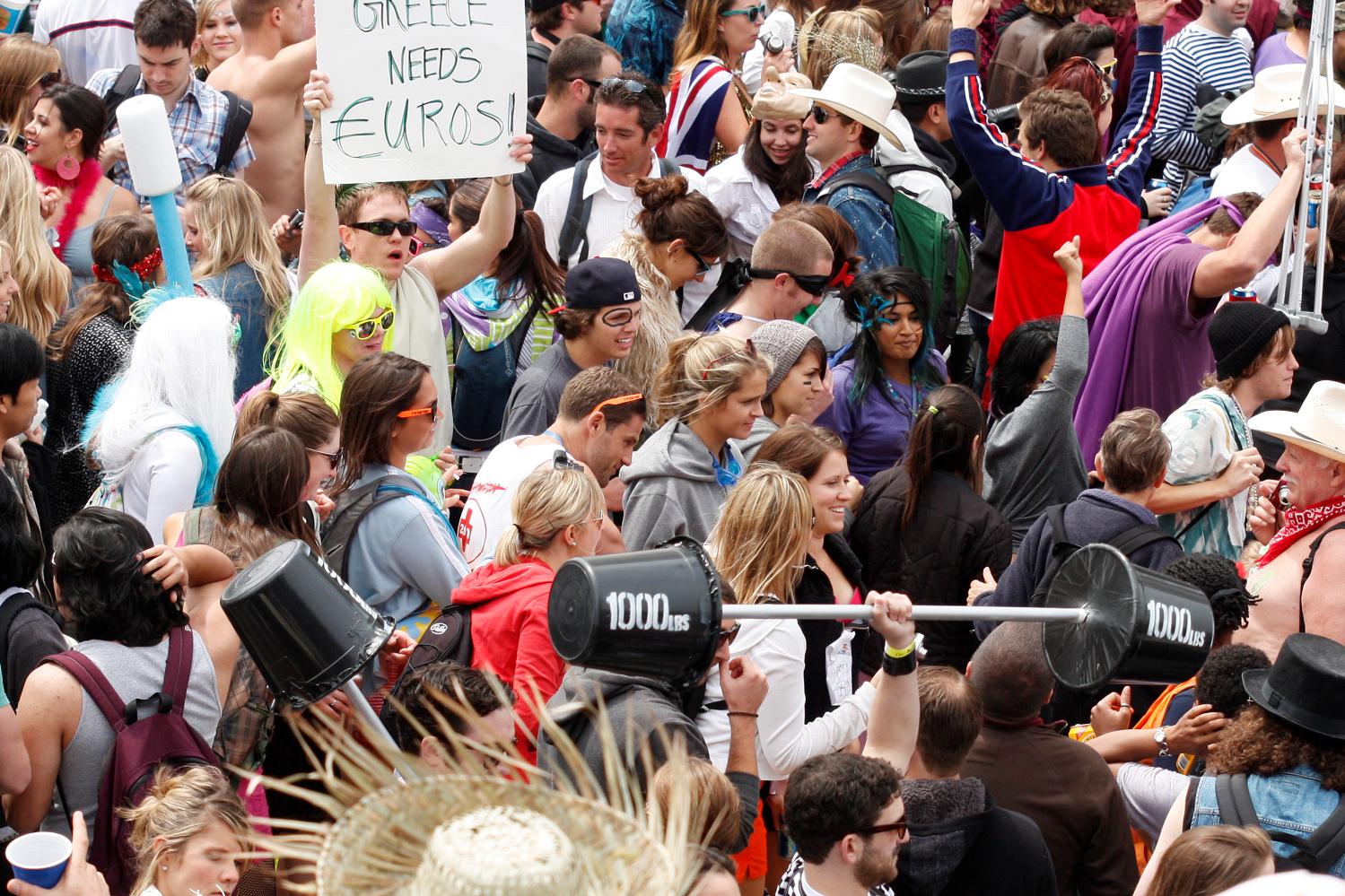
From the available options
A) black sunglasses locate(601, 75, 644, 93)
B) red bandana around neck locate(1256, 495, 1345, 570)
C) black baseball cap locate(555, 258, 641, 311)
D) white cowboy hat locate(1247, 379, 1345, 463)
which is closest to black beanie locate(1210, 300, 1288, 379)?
white cowboy hat locate(1247, 379, 1345, 463)

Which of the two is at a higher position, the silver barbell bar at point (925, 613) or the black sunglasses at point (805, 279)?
the silver barbell bar at point (925, 613)

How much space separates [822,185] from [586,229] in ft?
3.54

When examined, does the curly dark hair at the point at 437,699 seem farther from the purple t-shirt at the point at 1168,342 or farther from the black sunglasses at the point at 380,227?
the purple t-shirt at the point at 1168,342

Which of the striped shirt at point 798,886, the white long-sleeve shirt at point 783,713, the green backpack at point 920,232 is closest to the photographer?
the striped shirt at point 798,886

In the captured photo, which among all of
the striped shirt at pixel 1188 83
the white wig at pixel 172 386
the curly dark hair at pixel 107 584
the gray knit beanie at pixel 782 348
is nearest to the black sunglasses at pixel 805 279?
the gray knit beanie at pixel 782 348

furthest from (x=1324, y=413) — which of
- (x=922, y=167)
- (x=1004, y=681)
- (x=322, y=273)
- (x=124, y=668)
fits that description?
(x=124, y=668)

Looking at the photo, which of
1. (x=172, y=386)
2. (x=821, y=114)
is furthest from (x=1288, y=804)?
(x=821, y=114)

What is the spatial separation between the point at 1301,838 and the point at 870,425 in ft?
9.20

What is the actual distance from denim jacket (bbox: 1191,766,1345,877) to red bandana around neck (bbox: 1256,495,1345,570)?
4.97 feet

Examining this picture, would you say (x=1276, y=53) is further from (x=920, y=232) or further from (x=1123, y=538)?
(x=1123, y=538)

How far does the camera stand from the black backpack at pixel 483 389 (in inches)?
253

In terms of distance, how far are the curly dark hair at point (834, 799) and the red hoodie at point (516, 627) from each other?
741 millimetres

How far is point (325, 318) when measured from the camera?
5.31 metres

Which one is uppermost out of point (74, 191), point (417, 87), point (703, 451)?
point (417, 87)
